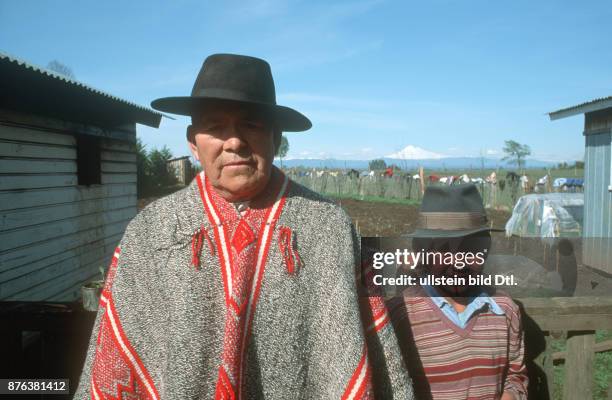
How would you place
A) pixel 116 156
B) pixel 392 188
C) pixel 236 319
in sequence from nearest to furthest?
pixel 236 319 < pixel 116 156 < pixel 392 188

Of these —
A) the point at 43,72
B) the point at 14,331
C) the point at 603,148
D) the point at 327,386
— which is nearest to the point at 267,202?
the point at 327,386

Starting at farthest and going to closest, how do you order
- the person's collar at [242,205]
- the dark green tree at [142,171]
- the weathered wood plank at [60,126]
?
1. the dark green tree at [142,171]
2. the weathered wood plank at [60,126]
3. the person's collar at [242,205]

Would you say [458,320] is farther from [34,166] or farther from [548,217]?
[548,217]

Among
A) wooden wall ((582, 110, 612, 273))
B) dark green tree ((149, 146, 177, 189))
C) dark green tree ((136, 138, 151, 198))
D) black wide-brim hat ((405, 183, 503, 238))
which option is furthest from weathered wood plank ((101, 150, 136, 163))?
dark green tree ((149, 146, 177, 189))

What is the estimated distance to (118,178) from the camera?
28.1ft

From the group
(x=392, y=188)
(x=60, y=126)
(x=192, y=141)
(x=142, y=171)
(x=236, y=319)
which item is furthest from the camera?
(x=392, y=188)

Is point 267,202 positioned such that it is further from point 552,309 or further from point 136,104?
point 136,104

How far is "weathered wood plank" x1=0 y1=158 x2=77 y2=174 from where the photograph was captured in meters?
5.17

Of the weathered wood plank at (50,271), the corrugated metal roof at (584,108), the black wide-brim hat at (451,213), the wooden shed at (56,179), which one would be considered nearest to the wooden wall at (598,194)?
the corrugated metal roof at (584,108)

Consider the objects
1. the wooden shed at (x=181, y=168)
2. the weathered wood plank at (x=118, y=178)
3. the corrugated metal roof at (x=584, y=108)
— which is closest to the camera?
the weathered wood plank at (x=118, y=178)

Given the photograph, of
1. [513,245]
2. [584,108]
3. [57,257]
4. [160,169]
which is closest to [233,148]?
[57,257]

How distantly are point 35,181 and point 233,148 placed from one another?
5.35m

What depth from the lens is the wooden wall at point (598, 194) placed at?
29.1 feet

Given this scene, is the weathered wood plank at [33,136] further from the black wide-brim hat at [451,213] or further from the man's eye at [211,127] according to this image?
the black wide-brim hat at [451,213]
